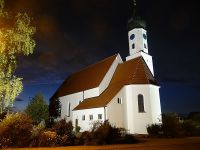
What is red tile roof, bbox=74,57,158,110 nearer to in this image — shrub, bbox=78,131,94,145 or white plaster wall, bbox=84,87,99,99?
white plaster wall, bbox=84,87,99,99

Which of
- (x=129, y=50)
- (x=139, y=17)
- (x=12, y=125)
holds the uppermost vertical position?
(x=139, y=17)

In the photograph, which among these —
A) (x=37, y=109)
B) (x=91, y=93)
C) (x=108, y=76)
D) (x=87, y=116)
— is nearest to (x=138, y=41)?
(x=108, y=76)

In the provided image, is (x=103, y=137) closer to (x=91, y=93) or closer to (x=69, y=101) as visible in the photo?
(x=91, y=93)

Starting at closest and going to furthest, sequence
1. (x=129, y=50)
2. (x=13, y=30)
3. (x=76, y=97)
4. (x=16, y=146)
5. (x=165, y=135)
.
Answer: (x=16, y=146)
(x=13, y=30)
(x=165, y=135)
(x=76, y=97)
(x=129, y=50)

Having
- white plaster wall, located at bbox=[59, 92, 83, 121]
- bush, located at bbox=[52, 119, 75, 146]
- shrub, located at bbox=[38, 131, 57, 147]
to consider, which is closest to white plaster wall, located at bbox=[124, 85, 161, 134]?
white plaster wall, located at bbox=[59, 92, 83, 121]

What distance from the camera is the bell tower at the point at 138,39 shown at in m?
45.1

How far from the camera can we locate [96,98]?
35.9m

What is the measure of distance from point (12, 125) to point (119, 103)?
63.3 ft

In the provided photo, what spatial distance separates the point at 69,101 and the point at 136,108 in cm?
1653

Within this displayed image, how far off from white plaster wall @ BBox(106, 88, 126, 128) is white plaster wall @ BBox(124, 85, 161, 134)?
0.89m

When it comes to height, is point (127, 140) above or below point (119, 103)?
below

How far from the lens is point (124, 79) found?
3378 cm

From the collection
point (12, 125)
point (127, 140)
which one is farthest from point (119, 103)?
point (12, 125)

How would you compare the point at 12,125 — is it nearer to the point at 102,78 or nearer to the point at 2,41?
the point at 2,41
